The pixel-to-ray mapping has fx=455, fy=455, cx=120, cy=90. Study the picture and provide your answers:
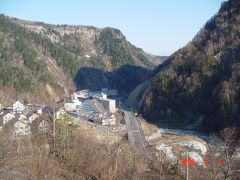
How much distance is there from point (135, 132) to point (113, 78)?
59.2m

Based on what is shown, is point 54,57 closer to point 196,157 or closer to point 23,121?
point 23,121

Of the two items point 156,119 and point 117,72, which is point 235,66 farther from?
point 117,72

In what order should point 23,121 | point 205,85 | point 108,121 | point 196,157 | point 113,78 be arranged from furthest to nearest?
1. point 113,78
2. point 205,85
3. point 108,121
4. point 23,121
5. point 196,157

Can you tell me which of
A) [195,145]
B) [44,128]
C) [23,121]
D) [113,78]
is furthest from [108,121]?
[113,78]

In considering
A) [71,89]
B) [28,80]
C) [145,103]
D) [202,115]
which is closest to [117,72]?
[71,89]

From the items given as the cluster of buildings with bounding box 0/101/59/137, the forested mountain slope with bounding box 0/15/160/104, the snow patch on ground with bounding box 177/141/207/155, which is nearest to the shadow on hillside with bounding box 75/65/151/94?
the forested mountain slope with bounding box 0/15/160/104

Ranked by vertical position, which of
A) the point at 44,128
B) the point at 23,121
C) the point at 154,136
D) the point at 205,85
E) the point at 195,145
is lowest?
the point at 195,145

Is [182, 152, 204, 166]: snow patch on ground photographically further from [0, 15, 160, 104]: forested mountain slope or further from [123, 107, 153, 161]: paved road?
[0, 15, 160, 104]: forested mountain slope

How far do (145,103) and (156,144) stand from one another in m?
21.8

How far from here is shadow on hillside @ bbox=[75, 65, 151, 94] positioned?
9169cm

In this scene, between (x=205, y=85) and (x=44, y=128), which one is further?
(x=205, y=85)

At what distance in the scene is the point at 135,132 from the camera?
1602 inches

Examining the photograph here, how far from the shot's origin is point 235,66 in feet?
164

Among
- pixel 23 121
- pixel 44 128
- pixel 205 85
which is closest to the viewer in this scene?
pixel 44 128
